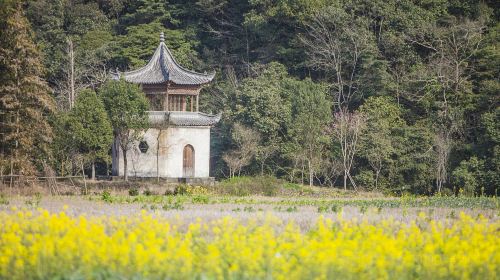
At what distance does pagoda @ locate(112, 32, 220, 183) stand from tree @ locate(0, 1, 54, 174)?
8.64 meters

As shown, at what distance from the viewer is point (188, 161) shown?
3997 centimetres

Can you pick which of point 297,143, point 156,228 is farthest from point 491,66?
Result: point 156,228

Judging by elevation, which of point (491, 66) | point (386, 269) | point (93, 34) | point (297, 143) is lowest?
point (386, 269)

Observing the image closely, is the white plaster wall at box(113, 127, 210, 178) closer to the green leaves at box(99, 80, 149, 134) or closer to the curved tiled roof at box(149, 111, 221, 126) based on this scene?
the curved tiled roof at box(149, 111, 221, 126)

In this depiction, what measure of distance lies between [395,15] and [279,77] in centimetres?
659

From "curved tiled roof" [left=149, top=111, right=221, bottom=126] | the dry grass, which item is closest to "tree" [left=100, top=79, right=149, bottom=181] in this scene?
"curved tiled roof" [left=149, top=111, right=221, bottom=126]

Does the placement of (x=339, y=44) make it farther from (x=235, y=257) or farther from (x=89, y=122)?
(x=235, y=257)

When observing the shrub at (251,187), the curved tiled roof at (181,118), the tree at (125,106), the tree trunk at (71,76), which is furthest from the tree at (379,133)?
the tree trunk at (71,76)

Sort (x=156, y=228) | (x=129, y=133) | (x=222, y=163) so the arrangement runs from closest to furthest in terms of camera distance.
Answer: (x=156, y=228) → (x=129, y=133) → (x=222, y=163)

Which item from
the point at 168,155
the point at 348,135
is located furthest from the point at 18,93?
the point at 348,135

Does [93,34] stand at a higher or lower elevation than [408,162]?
higher

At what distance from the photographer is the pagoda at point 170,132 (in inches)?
1542

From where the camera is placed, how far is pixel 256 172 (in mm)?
42438

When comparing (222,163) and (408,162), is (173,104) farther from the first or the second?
(408,162)
